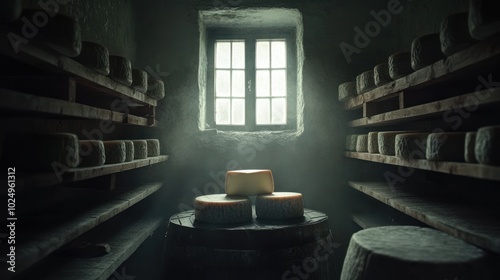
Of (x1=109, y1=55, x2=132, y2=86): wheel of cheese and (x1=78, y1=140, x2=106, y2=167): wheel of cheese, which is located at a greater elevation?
(x1=109, y1=55, x2=132, y2=86): wheel of cheese

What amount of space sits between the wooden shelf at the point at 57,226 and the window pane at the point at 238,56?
7.03 ft

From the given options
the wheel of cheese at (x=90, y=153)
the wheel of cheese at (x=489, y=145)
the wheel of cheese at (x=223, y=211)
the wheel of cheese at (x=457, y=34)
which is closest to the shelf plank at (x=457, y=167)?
the wheel of cheese at (x=489, y=145)

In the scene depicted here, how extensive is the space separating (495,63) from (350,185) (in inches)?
83.6

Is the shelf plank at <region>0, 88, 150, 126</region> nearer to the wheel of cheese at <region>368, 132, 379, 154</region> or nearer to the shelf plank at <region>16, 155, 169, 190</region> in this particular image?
the shelf plank at <region>16, 155, 169, 190</region>

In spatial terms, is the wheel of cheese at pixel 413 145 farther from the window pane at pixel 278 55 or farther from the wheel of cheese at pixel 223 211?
the window pane at pixel 278 55

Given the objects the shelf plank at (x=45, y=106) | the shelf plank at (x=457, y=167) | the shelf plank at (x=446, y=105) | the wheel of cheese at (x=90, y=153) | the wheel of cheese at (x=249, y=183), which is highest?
the shelf plank at (x=446, y=105)

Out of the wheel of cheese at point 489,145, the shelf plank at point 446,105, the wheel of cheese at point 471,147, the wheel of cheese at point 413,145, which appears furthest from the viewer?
the wheel of cheese at point 413,145

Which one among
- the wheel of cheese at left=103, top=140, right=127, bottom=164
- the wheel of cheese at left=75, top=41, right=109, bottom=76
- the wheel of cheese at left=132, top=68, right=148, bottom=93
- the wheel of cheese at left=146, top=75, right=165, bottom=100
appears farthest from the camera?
the wheel of cheese at left=146, top=75, right=165, bottom=100

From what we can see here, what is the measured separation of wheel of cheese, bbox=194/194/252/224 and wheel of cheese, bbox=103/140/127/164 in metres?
0.61

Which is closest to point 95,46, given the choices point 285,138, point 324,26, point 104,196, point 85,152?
point 85,152

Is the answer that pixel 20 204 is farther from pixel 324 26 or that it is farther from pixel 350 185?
pixel 324 26

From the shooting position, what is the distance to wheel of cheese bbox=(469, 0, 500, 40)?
1.39 meters

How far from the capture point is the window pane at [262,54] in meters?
4.35

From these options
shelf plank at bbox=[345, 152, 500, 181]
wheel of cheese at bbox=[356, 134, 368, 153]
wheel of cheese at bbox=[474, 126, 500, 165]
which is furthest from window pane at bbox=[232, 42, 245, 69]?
wheel of cheese at bbox=[474, 126, 500, 165]
